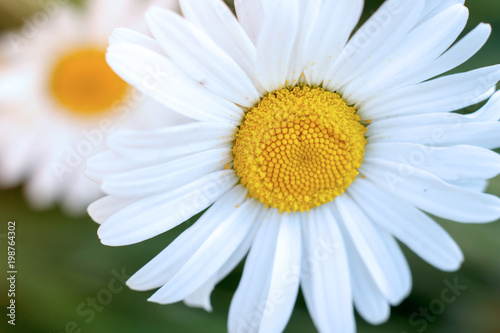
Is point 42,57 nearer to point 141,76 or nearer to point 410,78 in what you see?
point 141,76

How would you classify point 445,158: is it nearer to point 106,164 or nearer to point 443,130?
point 443,130

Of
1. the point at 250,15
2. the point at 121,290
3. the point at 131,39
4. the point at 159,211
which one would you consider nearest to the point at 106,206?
the point at 159,211

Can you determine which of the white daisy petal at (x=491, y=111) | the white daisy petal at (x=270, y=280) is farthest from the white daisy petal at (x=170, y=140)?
the white daisy petal at (x=491, y=111)

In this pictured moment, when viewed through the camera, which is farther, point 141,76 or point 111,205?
point 111,205

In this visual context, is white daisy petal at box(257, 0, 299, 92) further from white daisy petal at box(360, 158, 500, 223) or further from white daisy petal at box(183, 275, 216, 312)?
white daisy petal at box(183, 275, 216, 312)

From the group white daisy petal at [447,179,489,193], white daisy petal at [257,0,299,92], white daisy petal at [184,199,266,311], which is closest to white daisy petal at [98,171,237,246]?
white daisy petal at [184,199,266,311]

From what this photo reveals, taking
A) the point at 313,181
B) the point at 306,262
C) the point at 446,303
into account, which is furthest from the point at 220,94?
the point at 446,303
